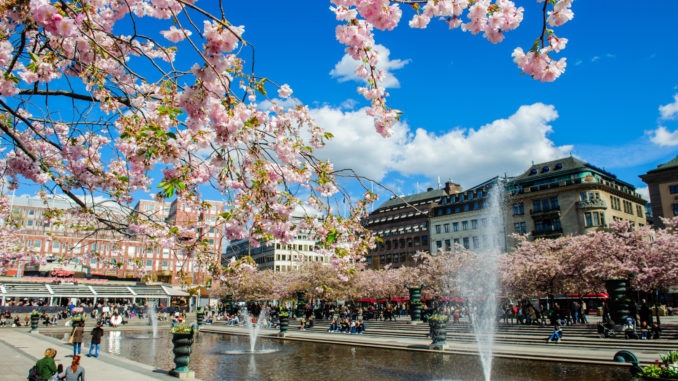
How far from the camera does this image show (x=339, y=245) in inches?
332

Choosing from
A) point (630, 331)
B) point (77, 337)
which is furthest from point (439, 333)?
point (77, 337)

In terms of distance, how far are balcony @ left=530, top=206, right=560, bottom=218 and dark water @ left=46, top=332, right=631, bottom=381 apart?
54248 mm

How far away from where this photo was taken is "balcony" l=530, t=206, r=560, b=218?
6900 centimetres

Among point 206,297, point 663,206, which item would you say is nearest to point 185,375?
point 663,206

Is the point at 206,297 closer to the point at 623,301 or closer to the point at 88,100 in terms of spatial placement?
the point at 623,301

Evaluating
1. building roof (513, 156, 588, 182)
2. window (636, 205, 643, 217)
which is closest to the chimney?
building roof (513, 156, 588, 182)

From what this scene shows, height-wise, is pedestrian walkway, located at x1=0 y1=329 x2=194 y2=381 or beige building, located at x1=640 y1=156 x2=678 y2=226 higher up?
beige building, located at x1=640 y1=156 x2=678 y2=226

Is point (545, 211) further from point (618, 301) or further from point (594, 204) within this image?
point (618, 301)

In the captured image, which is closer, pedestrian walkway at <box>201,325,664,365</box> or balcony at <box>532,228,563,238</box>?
pedestrian walkway at <box>201,325,664,365</box>

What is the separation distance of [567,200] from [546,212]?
11.5 feet

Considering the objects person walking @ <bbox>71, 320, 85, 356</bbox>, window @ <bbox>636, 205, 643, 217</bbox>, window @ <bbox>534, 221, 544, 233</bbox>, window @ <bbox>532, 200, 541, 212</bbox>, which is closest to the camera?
person walking @ <bbox>71, 320, 85, 356</bbox>

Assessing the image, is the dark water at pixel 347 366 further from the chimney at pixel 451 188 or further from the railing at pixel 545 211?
the chimney at pixel 451 188

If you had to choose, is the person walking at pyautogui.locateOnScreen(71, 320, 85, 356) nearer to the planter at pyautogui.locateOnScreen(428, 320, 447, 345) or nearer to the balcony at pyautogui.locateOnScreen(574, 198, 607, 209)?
the planter at pyautogui.locateOnScreen(428, 320, 447, 345)

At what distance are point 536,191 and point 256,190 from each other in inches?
2932
